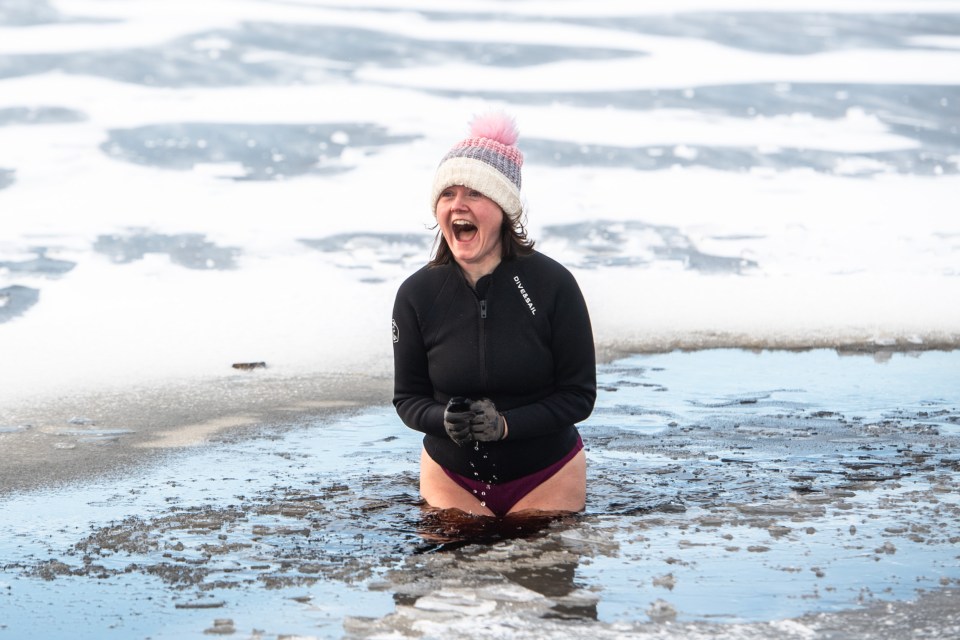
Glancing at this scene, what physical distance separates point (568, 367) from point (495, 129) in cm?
81

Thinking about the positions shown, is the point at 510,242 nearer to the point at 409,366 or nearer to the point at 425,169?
the point at 409,366

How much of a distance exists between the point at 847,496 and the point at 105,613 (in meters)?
2.46

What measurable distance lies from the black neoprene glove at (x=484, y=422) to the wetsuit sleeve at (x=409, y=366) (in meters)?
0.24

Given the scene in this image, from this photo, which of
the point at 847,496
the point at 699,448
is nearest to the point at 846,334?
the point at 699,448

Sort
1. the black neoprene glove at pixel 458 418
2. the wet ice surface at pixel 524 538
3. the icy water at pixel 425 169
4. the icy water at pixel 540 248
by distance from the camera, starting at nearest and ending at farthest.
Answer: the wet ice surface at pixel 524 538 < the icy water at pixel 540 248 < the black neoprene glove at pixel 458 418 < the icy water at pixel 425 169

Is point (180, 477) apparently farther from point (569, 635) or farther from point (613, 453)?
point (569, 635)

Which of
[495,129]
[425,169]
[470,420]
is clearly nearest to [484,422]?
[470,420]

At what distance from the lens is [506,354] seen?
13.5 feet

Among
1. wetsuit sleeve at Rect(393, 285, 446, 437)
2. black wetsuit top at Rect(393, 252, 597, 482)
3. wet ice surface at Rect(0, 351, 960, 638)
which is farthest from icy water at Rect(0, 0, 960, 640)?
wetsuit sleeve at Rect(393, 285, 446, 437)

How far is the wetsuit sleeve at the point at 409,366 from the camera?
420 cm

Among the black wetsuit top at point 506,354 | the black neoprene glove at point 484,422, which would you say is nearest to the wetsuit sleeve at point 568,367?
the black wetsuit top at point 506,354

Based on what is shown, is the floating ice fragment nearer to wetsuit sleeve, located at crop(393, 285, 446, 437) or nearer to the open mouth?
wetsuit sleeve, located at crop(393, 285, 446, 437)

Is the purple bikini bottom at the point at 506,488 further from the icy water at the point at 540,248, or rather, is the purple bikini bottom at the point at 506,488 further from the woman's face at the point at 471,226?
the woman's face at the point at 471,226

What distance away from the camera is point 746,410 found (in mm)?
5934
